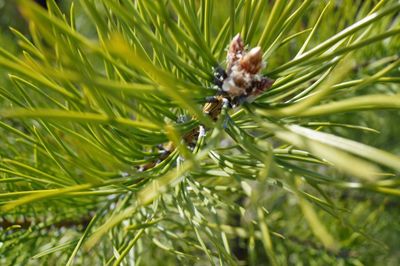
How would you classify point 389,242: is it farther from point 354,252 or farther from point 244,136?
point 244,136

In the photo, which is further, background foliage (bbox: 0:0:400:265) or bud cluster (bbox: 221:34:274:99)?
bud cluster (bbox: 221:34:274:99)

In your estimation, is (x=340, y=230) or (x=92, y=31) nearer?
(x=340, y=230)

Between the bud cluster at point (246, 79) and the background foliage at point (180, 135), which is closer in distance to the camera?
the background foliage at point (180, 135)

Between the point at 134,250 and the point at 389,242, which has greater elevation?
the point at 134,250

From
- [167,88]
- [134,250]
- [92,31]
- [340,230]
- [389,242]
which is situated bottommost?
[389,242]

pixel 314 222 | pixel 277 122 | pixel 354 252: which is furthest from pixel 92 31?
pixel 314 222

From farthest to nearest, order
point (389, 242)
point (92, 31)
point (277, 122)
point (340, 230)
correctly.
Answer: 1. point (92, 31)
2. point (389, 242)
3. point (340, 230)
4. point (277, 122)

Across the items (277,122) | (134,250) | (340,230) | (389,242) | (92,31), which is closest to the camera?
(277,122)
